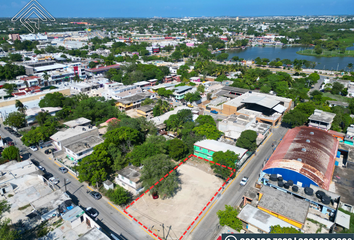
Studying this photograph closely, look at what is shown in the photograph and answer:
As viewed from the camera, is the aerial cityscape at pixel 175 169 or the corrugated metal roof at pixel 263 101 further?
the corrugated metal roof at pixel 263 101

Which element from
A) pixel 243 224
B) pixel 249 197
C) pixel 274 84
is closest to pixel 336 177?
pixel 249 197

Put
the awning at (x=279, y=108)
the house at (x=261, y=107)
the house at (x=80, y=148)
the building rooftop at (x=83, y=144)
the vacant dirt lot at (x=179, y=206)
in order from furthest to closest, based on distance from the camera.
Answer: the awning at (x=279, y=108) < the house at (x=261, y=107) < the building rooftop at (x=83, y=144) < the house at (x=80, y=148) < the vacant dirt lot at (x=179, y=206)

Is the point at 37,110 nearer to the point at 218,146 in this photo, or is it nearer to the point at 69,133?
the point at 69,133

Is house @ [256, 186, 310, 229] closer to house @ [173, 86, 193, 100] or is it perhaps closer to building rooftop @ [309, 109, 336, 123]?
building rooftop @ [309, 109, 336, 123]

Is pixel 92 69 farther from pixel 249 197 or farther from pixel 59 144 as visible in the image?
pixel 249 197

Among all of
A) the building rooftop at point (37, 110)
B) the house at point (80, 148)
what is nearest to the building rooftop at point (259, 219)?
the house at point (80, 148)

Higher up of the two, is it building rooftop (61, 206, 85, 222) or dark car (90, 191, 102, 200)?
building rooftop (61, 206, 85, 222)

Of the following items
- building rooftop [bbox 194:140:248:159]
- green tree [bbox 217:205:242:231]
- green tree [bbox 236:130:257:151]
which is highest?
green tree [bbox 236:130:257:151]

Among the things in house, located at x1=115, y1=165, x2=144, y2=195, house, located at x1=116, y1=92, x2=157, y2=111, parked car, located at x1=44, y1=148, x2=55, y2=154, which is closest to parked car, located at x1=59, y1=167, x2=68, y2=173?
parked car, located at x1=44, y1=148, x2=55, y2=154

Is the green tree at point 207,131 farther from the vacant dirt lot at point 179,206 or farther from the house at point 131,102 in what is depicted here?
the house at point 131,102
